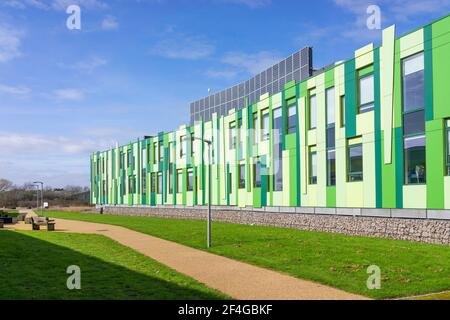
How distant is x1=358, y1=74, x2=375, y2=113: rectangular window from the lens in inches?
1006

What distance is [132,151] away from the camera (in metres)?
64.9

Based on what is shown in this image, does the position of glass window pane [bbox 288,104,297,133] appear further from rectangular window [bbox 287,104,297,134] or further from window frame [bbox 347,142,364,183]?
window frame [bbox 347,142,364,183]

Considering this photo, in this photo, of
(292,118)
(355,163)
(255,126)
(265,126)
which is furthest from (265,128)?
(355,163)

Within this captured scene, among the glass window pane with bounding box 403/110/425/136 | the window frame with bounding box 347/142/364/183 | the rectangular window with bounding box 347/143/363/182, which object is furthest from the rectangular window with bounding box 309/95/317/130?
the glass window pane with bounding box 403/110/425/136

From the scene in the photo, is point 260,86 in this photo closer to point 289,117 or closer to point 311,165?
point 289,117

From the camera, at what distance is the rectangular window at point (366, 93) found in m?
25.5

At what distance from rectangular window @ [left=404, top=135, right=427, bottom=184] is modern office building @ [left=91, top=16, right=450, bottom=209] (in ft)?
0.14

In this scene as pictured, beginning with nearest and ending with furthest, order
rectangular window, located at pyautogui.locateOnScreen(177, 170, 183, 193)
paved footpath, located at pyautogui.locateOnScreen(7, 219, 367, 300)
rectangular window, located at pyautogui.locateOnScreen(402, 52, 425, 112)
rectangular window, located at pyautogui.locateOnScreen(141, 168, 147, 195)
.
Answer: paved footpath, located at pyautogui.locateOnScreen(7, 219, 367, 300) < rectangular window, located at pyautogui.locateOnScreen(402, 52, 425, 112) < rectangular window, located at pyautogui.locateOnScreen(177, 170, 183, 193) < rectangular window, located at pyautogui.locateOnScreen(141, 168, 147, 195)

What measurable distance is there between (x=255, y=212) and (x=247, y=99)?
9.39 metres

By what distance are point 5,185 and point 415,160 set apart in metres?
144

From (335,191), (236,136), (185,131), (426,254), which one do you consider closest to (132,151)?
(185,131)

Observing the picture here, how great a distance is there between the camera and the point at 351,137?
27.1 meters

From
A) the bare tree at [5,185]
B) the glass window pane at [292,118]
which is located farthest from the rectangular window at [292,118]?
the bare tree at [5,185]

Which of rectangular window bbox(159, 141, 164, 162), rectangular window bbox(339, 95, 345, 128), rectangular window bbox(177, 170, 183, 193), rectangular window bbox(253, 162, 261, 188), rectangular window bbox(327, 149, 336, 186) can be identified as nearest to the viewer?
rectangular window bbox(339, 95, 345, 128)
